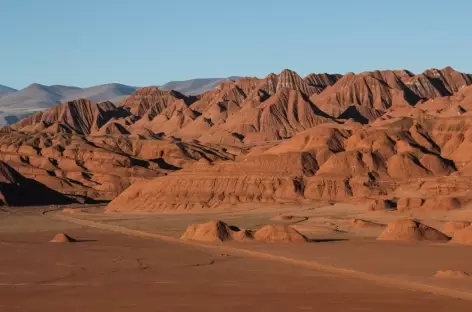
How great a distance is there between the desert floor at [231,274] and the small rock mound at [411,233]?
2.41 m

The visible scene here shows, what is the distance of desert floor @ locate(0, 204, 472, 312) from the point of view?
38594 mm

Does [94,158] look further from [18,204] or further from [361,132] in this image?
[361,132]

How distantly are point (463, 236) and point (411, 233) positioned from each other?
455 cm

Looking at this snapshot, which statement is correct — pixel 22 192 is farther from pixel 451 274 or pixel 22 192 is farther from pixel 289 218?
pixel 451 274

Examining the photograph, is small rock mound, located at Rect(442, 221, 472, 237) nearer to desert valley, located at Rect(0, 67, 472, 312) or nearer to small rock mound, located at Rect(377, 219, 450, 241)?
desert valley, located at Rect(0, 67, 472, 312)

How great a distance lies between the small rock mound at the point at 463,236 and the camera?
2547 inches

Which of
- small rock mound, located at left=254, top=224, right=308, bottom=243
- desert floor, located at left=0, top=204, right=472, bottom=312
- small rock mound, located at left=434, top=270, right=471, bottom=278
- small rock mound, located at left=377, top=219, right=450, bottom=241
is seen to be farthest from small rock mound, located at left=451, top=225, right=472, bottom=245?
small rock mound, located at left=434, top=270, right=471, bottom=278

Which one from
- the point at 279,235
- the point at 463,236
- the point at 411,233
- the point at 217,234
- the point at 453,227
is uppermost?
the point at 453,227

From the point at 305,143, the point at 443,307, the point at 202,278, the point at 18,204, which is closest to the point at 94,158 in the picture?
the point at 18,204

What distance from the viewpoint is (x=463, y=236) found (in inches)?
2579

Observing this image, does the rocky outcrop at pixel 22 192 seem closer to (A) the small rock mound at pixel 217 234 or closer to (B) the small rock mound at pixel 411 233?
(A) the small rock mound at pixel 217 234

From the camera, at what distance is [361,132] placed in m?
146

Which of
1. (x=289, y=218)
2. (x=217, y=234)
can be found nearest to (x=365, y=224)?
(x=289, y=218)

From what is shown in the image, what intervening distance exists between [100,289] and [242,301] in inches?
342
